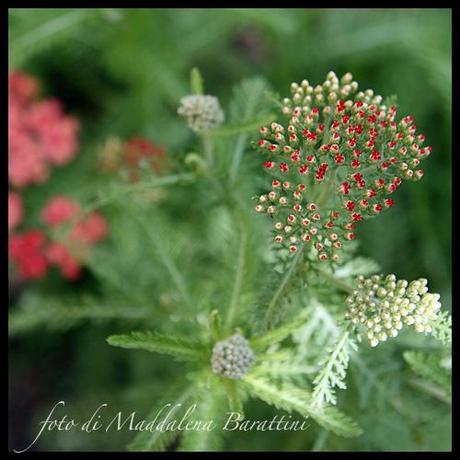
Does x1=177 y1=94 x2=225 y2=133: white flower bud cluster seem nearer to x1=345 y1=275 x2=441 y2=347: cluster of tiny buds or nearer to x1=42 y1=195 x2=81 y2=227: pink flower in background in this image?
x1=345 y1=275 x2=441 y2=347: cluster of tiny buds

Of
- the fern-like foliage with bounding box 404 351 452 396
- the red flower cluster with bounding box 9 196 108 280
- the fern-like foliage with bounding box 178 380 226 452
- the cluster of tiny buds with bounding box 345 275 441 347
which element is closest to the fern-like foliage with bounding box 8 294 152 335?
the red flower cluster with bounding box 9 196 108 280

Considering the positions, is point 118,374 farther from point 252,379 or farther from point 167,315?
point 252,379

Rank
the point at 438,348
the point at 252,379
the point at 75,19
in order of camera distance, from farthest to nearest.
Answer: the point at 75,19
the point at 438,348
the point at 252,379

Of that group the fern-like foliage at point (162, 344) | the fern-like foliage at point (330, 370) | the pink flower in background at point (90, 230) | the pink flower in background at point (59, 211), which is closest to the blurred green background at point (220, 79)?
the pink flower in background at point (59, 211)

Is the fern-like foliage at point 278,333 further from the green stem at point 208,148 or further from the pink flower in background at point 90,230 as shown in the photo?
the pink flower in background at point 90,230

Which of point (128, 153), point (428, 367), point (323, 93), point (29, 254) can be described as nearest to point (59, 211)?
point (29, 254)

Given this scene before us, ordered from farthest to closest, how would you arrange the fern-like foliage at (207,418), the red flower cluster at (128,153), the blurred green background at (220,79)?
1. the blurred green background at (220,79)
2. the red flower cluster at (128,153)
3. the fern-like foliage at (207,418)

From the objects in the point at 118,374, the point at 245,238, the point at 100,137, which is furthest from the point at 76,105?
the point at 245,238
